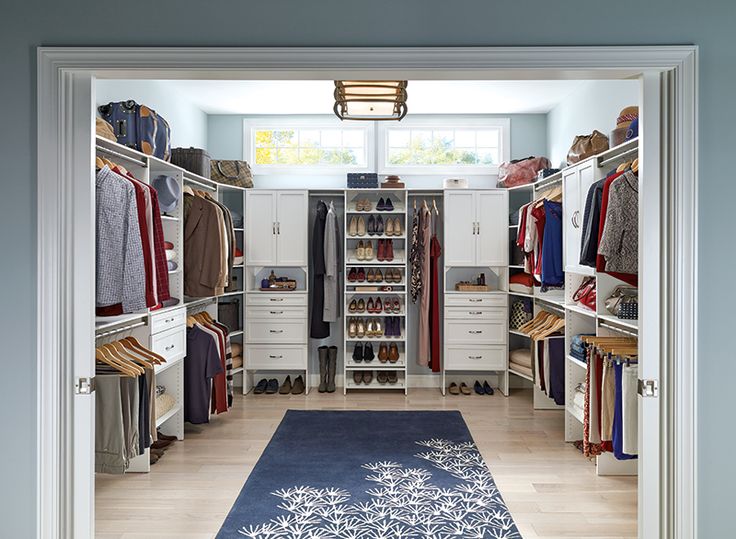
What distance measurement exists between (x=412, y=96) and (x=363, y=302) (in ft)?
6.49

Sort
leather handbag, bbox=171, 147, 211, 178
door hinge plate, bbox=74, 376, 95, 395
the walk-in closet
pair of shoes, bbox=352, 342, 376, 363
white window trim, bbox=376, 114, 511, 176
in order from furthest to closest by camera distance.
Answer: white window trim, bbox=376, 114, 511, 176
pair of shoes, bbox=352, 342, 376, 363
leather handbag, bbox=171, 147, 211, 178
the walk-in closet
door hinge plate, bbox=74, 376, 95, 395

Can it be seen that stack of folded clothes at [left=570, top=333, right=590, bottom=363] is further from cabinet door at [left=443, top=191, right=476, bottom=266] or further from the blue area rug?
cabinet door at [left=443, top=191, right=476, bottom=266]

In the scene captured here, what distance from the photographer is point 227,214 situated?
488cm

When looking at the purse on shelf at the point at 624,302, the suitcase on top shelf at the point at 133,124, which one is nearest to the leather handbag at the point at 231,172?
the suitcase on top shelf at the point at 133,124

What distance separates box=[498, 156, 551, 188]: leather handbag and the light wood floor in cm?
211

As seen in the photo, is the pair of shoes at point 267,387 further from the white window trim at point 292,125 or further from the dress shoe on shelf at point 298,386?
the white window trim at point 292,125

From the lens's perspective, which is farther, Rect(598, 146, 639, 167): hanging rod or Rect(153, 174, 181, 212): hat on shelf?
Rect(153, 174, 181, 212): hat on shelf

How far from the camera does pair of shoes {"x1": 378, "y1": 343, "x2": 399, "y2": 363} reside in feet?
18.7

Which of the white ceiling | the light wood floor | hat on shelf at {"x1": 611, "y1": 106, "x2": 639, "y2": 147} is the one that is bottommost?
the light wood floor

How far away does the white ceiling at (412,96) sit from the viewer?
4961 mm

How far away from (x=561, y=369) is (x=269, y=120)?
3.72m

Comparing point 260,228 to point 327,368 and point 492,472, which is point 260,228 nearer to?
point 327,368

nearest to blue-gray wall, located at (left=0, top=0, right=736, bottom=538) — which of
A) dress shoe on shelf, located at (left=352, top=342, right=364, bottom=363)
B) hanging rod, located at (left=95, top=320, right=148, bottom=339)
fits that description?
hanging rod, located at (left=95, top=320, right=148, bottom=339)

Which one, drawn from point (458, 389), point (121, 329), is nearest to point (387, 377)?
point (458, 389)
